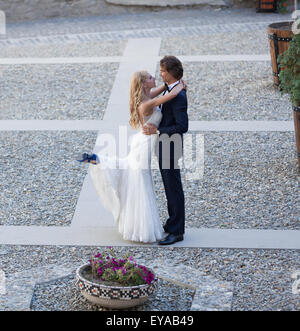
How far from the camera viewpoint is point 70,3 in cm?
1739

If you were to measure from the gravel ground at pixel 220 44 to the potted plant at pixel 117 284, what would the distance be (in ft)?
28.9

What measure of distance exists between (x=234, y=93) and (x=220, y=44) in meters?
3.24

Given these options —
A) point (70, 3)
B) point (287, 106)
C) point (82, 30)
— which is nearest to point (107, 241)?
point (287, 106)

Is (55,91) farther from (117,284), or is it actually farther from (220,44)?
(117,284)

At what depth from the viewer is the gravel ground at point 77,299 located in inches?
212

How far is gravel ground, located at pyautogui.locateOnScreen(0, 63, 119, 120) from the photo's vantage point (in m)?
10.6

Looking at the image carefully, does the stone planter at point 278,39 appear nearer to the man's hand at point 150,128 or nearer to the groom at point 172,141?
the groom at point 172,141

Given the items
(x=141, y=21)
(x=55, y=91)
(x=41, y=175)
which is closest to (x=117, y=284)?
(x=41, y=175)

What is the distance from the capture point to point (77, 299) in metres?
5.49

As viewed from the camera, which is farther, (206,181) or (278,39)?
(278,39)

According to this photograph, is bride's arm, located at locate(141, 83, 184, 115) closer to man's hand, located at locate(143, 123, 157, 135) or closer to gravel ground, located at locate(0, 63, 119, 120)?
man's hand, located at locate(143, 123, 157, 135)

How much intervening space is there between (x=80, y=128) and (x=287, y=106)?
3.25 metres

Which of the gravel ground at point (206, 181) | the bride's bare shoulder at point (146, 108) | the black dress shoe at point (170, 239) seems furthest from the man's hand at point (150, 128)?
the gravel ground at point (206, 181)

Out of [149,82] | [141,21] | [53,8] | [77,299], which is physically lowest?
[77,299]
